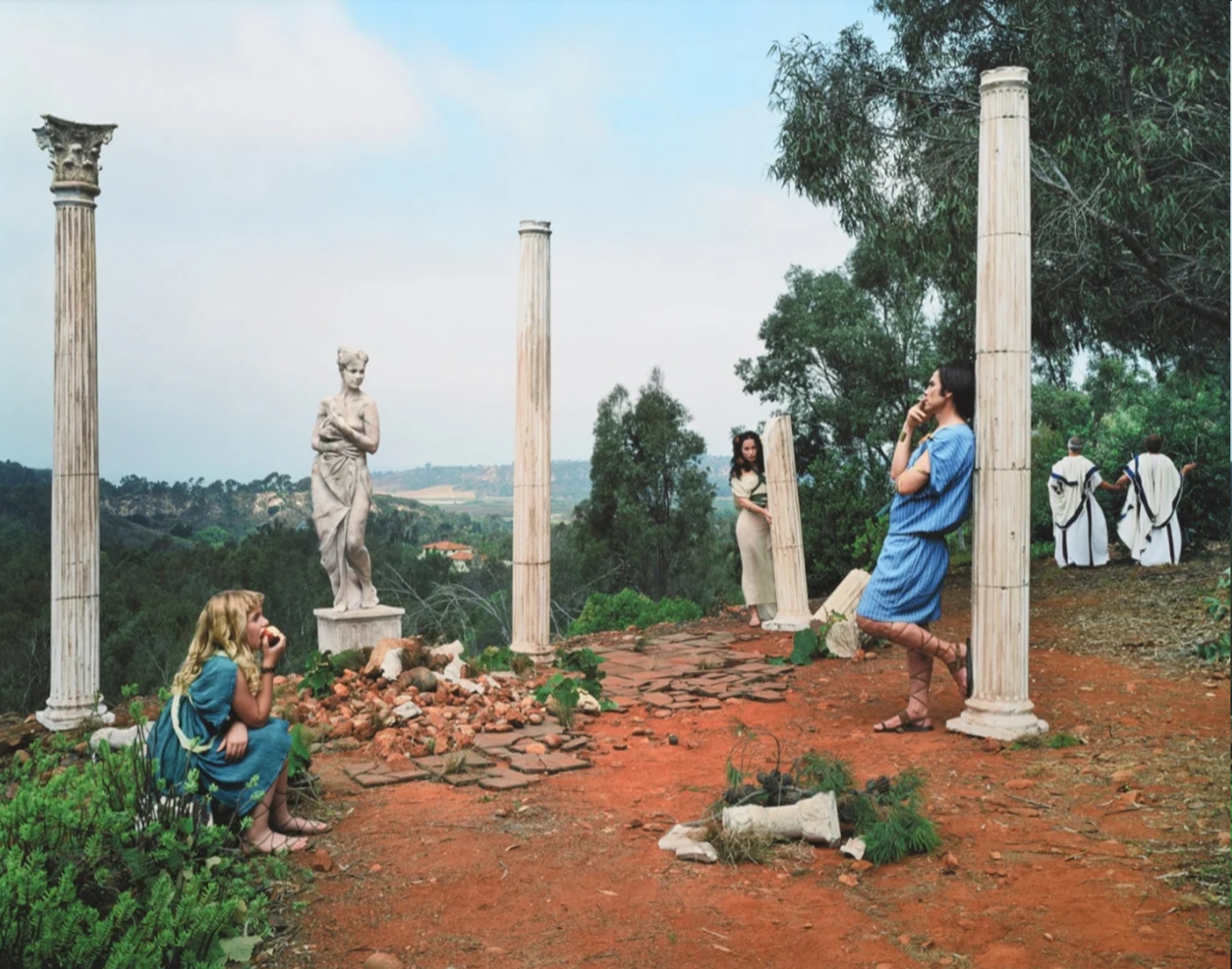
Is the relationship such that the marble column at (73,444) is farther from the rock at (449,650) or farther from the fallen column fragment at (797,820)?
the fallen column fragment at (797,820)

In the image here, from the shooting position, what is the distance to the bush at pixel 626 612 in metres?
18.7

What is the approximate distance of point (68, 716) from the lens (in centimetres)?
865

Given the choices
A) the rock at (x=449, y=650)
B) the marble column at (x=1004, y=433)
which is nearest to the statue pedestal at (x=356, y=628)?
the rock at (x=449, y=650)

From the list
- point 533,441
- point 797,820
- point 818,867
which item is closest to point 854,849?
point 818,867

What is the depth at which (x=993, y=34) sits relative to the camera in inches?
562

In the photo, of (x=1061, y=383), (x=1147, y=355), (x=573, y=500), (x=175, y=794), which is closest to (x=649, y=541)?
(x=573, y=500)

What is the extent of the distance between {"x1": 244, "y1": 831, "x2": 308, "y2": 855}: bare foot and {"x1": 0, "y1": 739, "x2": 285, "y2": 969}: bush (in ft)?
0.24

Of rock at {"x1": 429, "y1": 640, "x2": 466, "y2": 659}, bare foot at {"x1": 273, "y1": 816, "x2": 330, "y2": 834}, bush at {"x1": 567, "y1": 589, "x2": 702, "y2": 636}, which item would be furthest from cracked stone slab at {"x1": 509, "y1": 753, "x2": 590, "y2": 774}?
bush at {"x1": 567, "y1": 589, "x2": 702, "y2": 636}

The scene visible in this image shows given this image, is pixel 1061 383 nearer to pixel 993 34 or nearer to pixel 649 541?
pixel 649 541

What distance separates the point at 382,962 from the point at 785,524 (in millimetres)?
8120

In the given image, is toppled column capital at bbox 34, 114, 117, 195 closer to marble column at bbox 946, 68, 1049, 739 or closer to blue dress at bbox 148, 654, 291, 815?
blue dress at bbox 148, 654, 291, 815

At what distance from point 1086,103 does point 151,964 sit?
12.6 meters

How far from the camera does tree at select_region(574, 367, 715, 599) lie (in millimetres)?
27531

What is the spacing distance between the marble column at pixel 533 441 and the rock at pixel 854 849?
5430mm
